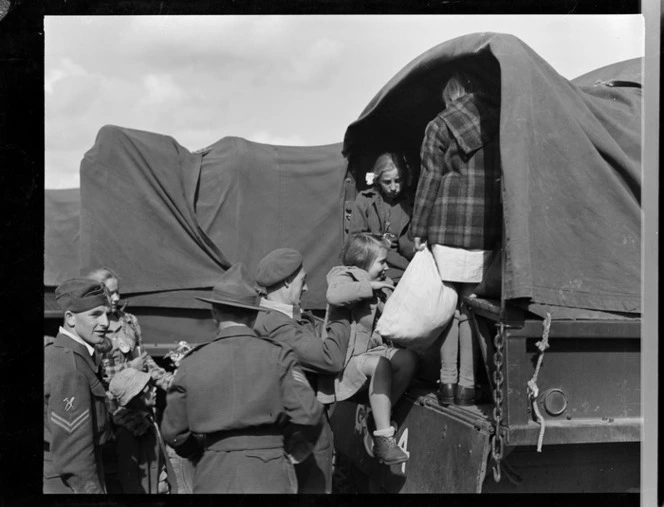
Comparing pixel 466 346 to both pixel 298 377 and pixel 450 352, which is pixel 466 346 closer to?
pixel 450 352

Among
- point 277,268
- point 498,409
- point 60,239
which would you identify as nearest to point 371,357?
point 277,268

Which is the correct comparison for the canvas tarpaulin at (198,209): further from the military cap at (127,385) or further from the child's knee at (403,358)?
the military cap at (127,385)

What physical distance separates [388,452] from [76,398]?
4.83 feet

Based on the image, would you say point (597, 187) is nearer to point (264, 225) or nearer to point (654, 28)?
point (654, 28)

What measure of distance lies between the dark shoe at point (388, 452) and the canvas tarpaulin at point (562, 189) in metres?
1.03

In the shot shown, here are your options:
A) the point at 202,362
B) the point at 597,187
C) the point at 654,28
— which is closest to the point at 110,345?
the point at 202,362

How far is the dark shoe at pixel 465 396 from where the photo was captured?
4.08 m

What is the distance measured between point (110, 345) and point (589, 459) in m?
2.61

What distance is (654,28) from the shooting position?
392cm

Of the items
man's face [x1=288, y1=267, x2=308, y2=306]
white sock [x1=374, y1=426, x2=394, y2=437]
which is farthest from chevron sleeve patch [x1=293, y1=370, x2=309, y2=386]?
white sock [x1=374, y1=426, x2=394, y2=437]

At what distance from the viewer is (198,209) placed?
6.14 m

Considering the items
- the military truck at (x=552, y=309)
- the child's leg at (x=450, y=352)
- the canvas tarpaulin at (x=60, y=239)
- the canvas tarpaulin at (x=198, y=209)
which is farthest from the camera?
the canvas tarpaulin at (x=60, y=239)

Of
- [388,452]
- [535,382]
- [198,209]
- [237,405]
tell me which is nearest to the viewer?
[237,405]

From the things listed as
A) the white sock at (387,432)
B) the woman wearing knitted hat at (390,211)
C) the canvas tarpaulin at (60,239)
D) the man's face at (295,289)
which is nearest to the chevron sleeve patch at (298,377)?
the man's face at (295,289)
